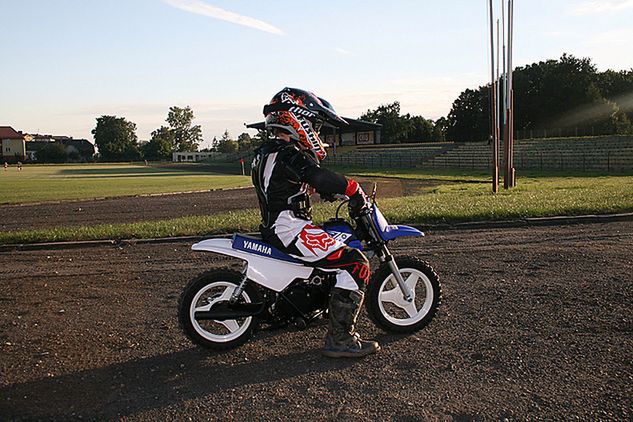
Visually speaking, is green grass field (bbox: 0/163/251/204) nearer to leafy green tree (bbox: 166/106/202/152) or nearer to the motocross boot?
the motocross boot

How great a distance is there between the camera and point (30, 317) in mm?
6738

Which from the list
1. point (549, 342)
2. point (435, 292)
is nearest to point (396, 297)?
point (435, 292)

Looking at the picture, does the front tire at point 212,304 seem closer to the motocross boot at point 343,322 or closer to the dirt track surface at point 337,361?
the dirt track surface at point 337,361

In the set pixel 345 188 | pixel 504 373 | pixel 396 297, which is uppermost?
pixel 345 188

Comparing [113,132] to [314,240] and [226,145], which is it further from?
[314,240]

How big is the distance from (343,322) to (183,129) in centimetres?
18372

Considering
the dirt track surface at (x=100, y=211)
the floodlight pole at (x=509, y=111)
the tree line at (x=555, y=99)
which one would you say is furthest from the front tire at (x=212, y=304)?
the tree line at (x=555, y=99)

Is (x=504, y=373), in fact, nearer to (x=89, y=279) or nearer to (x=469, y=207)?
(x=89, y=279)

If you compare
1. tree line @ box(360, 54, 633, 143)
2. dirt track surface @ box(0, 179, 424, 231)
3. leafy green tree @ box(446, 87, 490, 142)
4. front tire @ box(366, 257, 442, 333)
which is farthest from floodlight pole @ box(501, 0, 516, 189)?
leafy green tree @ box(446, 87, 490, 142)

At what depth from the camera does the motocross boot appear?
17.3 ft

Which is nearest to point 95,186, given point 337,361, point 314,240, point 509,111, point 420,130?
point 509,111

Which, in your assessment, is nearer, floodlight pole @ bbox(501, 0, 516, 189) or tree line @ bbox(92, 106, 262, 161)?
floodlight pole @ bbox(501, 0, 516, 189)

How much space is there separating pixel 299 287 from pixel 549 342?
2213mm

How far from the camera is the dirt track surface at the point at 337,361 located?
4.28 meters
